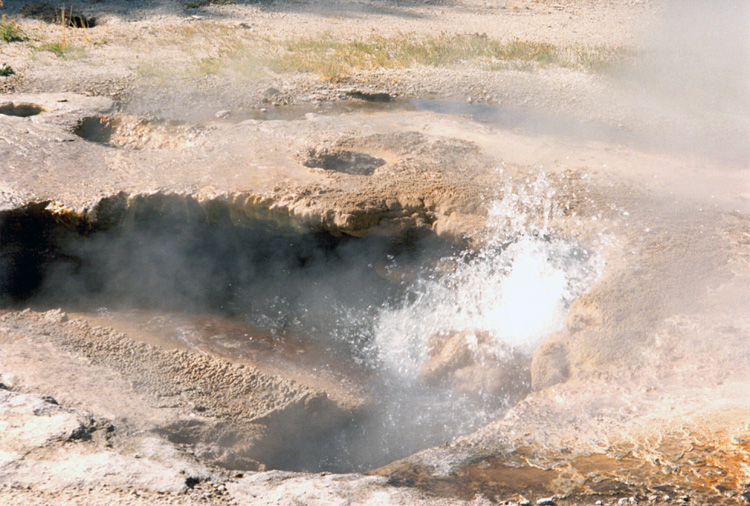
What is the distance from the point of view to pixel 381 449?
3615mm

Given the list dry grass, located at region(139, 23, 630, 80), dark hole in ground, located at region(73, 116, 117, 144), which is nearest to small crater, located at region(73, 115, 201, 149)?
dark hole in ground, located at region(73, 116, 117, 144)

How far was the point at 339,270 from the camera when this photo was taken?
507 centimetres

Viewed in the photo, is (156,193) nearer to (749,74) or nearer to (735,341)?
(735,341)

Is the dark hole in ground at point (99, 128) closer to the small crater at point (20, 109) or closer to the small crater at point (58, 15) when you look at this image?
the small crater at point (20, 109)

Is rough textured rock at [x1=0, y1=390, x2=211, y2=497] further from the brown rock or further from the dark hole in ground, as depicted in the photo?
the dark hole in ground

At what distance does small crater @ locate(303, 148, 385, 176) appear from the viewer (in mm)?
5422

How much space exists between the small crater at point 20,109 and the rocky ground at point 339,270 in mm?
24

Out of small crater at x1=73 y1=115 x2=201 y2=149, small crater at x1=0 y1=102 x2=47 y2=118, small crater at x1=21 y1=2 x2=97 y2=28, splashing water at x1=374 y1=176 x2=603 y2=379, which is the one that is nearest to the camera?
splashing water at x1=374 y1=176 x2=603 y2=379

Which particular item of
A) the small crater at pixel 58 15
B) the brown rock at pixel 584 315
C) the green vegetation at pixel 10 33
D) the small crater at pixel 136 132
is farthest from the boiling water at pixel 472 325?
the small crater at pixel 58 15

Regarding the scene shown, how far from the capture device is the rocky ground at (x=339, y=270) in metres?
2.67

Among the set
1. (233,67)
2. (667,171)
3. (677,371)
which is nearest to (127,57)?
(233,67)

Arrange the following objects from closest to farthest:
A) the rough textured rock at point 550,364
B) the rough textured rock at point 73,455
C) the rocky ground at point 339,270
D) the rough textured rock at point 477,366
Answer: the rough textured rock at point 73,455 < the rocky ground at point 339,270 < the rough textured rock at point 550,364 < the rough textured rock at point 477,366

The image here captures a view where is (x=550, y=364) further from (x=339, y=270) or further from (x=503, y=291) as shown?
(x=339, y=270)

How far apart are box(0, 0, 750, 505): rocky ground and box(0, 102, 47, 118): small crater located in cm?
2
